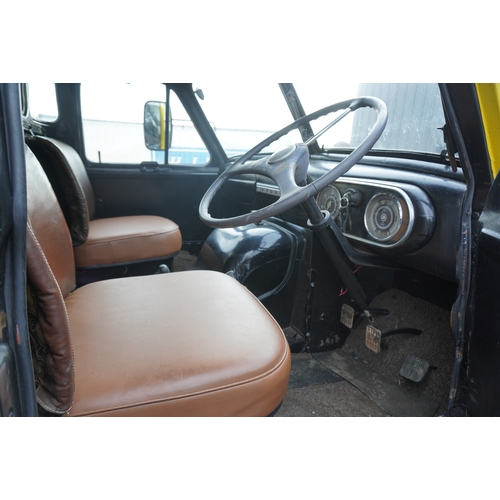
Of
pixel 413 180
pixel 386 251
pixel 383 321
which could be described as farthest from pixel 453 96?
pixel 383 321

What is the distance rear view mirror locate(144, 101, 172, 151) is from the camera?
8.71 feet

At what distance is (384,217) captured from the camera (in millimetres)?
1350

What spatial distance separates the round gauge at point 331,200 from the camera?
1.54 m

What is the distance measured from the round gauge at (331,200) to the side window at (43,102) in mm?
1919

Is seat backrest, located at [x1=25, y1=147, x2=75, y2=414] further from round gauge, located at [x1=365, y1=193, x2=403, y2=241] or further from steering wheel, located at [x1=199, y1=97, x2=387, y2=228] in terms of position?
round gauge, located at [x1=365, y1=193, x2=403, y2=241]

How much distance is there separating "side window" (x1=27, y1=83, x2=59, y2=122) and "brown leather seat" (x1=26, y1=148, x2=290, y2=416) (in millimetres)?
1664

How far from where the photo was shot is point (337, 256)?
1.55 meters

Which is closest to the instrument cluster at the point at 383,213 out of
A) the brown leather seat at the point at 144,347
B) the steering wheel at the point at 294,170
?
the steering wheel at the point at 294,170

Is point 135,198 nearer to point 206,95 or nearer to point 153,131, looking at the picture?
point 153,131

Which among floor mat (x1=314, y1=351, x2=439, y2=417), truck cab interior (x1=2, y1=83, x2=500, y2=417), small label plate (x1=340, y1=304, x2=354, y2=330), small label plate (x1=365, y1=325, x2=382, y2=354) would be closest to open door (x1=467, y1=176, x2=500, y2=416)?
truck cab interior (x1=2, y1=83, x2=500, y2=417)

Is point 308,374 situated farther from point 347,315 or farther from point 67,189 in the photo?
point 67,189

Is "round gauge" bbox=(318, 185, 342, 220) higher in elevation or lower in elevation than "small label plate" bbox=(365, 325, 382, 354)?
higher

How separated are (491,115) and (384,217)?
0.54 meters

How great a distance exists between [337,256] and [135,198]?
5.94ft
